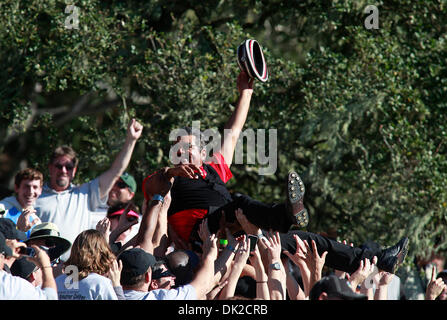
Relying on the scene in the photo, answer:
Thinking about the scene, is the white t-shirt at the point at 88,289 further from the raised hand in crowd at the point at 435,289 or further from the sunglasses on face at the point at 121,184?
the sunglasses on face at the point at 121,184

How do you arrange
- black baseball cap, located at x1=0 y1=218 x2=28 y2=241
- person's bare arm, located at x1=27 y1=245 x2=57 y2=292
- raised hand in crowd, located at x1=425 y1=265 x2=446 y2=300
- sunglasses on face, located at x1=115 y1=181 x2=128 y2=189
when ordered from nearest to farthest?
person's bare arm, located at x1=27 y1=245 x2=57 y2=292 → black baseball cap, located at x1=0 y1=218 x2=28 y2=241 → raised hand in crowd, located at x1=425 y1=265 x2=446 y2=300 → sunglasses on face, located at x1=115 y1=181 x2=128 y2=189

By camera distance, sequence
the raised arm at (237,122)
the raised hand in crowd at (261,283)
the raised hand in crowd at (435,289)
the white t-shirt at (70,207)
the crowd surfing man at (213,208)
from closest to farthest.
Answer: the raised hand in crowd at (261,283) → the crowd surfing man at (213,208) → the raised hand in crowd at (435,289) → the raised arm at (237,122) → the white t-shirt at (70,207)

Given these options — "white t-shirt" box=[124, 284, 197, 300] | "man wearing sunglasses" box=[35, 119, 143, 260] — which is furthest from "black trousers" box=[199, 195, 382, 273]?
"man wearing sunglasses" box=[35, 119, 143, 260]

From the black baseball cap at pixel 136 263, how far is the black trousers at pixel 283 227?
82 cm

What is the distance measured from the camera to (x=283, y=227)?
15.8ft

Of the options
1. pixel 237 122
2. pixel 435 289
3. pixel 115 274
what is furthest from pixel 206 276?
pixel 237 122

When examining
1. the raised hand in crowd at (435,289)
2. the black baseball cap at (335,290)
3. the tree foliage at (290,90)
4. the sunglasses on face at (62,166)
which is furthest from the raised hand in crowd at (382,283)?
the sunglasses on face at (62,166)

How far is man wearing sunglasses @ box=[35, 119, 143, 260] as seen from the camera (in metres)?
6.60

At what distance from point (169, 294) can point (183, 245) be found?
61.0 inches

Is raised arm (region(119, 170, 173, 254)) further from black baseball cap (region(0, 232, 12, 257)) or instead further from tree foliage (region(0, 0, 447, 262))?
tree foliage (region(0, 0, 447, 262))

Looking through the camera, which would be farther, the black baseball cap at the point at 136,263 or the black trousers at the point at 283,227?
the black trousers at the point at 283,227

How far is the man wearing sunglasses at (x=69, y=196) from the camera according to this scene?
260 inches

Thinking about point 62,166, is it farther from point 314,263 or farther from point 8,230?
point 314,263
